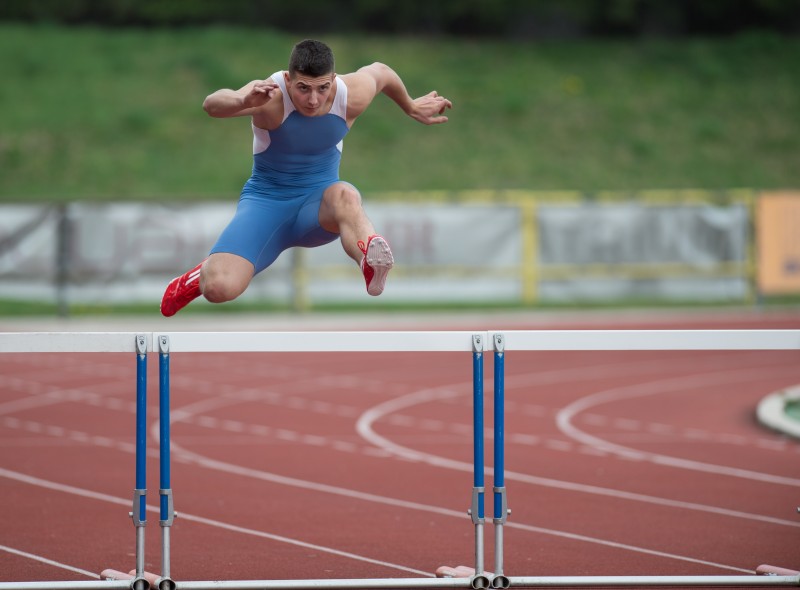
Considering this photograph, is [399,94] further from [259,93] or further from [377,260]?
[377,260]

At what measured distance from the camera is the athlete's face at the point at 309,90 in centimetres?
585

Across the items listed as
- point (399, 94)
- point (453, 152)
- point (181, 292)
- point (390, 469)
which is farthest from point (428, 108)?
point (453, 152)

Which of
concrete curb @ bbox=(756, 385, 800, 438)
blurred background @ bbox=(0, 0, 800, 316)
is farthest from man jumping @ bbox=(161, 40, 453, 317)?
blurred background @ bbox=(0, 0, 800, 316)

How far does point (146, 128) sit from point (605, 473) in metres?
22.8

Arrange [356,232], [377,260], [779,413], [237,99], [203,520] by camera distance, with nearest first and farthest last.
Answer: [237,99]
[377,260]
[356,232]
[203,520]
[779,413]

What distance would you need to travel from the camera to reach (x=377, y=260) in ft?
18.9

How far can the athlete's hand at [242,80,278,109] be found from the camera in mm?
5637

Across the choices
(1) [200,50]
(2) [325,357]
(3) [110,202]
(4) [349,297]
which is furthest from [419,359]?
(1) [200,50]

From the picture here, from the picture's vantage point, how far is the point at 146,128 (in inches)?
1171

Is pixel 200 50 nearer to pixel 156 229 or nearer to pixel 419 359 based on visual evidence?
pixel 156 229

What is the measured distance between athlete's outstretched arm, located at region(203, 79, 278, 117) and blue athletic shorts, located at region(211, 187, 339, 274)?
836mm

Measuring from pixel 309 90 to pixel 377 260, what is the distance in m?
0.90

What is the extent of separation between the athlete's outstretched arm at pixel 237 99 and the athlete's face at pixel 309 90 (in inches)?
7.2

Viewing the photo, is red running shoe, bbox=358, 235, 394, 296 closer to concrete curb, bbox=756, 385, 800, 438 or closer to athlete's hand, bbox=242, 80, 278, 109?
athlete's hand, bbox=242, 80, 278, 109
